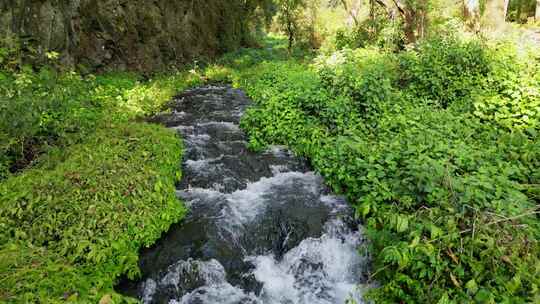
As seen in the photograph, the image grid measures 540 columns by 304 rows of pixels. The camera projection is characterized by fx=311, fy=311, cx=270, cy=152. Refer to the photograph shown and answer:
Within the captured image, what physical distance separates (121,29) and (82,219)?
11.8 m

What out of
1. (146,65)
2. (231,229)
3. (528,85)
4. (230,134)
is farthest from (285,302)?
(146,65)

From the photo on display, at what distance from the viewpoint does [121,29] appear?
13375 millimetres

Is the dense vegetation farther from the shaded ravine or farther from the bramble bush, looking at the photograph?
the shaded ravine

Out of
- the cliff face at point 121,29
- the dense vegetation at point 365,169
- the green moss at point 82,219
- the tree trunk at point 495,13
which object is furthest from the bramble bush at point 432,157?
the cliff face at point 121,29

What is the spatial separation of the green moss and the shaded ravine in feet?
1.29

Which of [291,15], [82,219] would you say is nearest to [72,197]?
[82,219]

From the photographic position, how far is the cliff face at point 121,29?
29.1 ft

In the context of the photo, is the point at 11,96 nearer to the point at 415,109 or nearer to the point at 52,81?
the point at 52,81

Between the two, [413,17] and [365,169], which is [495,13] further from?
[365,169]

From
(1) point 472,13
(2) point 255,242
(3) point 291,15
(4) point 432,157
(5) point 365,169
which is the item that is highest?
(3) point 291,15

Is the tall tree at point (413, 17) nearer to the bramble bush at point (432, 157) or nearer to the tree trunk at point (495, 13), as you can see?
the tree trunk at point (495, 13)

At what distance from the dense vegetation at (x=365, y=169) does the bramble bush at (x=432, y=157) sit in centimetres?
3

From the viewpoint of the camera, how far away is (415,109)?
274 inches

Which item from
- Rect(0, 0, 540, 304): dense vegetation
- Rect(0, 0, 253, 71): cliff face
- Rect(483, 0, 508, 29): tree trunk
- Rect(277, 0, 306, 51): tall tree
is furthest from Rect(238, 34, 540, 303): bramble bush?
Rect(277, 0, 306, 51): tall tree
